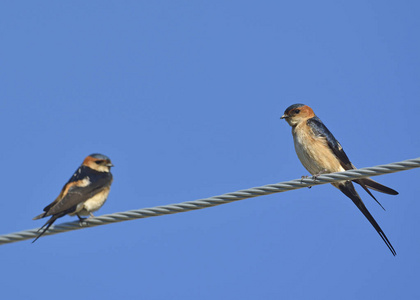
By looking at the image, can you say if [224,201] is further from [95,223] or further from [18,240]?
[18,240]

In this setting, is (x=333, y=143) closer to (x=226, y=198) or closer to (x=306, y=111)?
(x=306, y=111)

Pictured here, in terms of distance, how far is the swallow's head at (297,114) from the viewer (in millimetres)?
6301

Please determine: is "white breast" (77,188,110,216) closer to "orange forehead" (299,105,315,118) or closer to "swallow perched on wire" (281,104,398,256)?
"swallow perched on wire" (281,104,398,256)

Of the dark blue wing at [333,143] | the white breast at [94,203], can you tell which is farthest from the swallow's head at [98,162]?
the dark blue wing at [333,143]

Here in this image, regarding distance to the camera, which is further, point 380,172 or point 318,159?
point 318,159

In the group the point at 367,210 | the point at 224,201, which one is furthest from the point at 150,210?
the point at 367,210

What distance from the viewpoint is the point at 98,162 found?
18.7 ft

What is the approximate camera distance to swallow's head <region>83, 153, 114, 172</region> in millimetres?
5656

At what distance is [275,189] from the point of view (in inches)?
162

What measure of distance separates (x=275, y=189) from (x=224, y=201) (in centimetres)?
32

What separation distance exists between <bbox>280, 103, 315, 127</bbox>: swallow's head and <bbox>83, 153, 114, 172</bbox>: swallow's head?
1698mm

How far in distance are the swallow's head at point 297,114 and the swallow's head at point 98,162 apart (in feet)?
5.57

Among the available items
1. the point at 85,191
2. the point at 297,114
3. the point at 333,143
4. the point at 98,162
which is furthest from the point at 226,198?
the point at 297,114

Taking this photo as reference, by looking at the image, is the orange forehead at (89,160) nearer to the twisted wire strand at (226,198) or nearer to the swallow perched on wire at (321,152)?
the twisted wire strand at (226,198)
